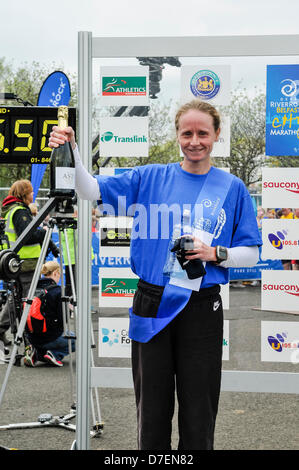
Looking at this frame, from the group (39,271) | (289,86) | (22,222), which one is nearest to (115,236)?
(39,271)

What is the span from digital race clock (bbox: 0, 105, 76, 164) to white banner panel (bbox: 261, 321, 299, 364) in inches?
71.5

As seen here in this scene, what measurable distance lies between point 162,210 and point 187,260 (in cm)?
27

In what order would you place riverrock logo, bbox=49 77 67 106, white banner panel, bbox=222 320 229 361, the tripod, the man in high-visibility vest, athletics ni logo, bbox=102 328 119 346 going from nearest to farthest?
the tripod
white banner panel, bbox=222 320 229 361
athletics ni logo, bbox=102 328 119 346
riverrock logo, bbox=49 77 67 106
the man in high-visibility vest

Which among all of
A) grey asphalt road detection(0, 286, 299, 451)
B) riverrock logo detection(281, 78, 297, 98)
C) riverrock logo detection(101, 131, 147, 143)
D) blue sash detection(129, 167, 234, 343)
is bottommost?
grey asphalt road detection(0, 286, 299, 451)

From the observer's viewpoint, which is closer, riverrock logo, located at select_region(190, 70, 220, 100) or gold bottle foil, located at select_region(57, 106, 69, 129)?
gold bottle foil, located at select_region(57, 106, 69, 129)

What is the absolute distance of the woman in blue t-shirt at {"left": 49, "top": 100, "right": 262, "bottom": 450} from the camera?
8.25ft

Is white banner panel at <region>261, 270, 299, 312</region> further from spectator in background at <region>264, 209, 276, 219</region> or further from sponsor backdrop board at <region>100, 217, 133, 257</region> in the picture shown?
sponsor backdrop board at <region>100, 217, 133, 257</region>

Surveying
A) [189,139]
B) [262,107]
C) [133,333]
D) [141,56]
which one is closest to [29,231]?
[133,333]

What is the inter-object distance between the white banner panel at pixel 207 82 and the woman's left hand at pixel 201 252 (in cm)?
130

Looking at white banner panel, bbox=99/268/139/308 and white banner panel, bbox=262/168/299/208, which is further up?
white banner panel, bbox=262/168/299/208

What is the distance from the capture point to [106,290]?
3.70 metres

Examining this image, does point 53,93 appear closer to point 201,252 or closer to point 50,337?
point 50,337

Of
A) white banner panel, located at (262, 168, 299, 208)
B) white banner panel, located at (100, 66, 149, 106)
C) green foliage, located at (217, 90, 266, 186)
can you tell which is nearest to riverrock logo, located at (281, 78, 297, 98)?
green foliage, located at (217, 90, 266, 186)
